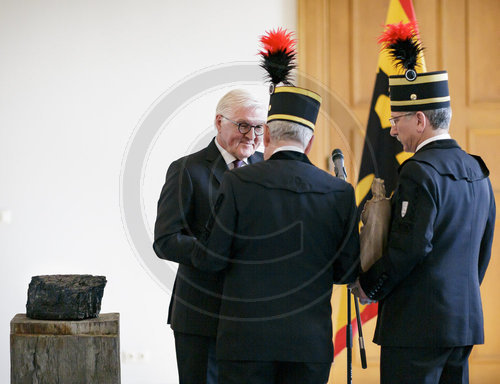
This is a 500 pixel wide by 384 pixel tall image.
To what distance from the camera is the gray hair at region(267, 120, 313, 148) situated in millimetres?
1777

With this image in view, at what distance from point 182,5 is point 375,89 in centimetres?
112

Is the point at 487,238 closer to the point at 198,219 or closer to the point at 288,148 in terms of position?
the point at 288,148

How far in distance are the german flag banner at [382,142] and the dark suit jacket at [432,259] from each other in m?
1.30

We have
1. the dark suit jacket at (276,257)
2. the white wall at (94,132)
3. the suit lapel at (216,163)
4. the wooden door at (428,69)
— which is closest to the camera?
the dark suit jacket at (276,257)

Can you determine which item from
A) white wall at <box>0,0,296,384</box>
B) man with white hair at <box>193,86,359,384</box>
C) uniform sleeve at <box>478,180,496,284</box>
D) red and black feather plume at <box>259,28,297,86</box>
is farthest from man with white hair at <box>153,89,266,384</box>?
white wall at <box>0,0,296,384</box>

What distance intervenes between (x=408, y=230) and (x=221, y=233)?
20.7 inches

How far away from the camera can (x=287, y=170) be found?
5.63 ft

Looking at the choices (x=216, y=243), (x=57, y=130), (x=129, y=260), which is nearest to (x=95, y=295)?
(x=216, y=243)

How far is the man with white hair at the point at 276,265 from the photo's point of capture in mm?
1690

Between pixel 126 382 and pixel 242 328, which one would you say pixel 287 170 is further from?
pixel 126 382

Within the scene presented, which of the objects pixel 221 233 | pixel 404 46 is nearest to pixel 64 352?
pixel 221 233

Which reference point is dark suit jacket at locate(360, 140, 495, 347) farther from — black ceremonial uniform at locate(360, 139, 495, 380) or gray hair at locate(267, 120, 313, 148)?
gray hair at locate(267, 120, 313, 148)

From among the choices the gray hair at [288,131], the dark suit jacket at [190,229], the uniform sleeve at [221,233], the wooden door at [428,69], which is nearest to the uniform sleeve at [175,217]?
the dark suit jacket at [190,229]

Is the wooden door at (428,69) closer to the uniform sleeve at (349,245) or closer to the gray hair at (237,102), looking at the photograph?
the gray hair at (237,102)
